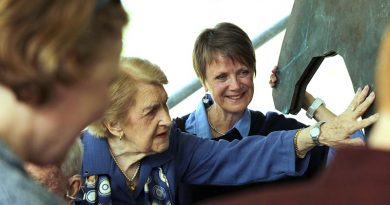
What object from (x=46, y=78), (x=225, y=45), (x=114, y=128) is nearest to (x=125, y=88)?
(x=114, y=128)

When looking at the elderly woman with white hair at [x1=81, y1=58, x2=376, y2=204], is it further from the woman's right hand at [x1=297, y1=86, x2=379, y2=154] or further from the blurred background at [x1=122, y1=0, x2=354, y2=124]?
the blurred background at [x1=122, y1=0, x2=354, y2=124]

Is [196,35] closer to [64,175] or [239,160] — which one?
[239,160]

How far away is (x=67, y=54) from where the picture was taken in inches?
28.7

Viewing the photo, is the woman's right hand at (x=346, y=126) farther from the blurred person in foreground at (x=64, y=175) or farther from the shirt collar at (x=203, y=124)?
the blurred person in foreground at (x=64, y=175)

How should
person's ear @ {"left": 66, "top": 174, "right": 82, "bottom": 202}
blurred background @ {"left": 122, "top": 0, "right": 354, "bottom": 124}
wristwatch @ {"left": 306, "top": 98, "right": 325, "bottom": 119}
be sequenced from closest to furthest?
person's ear @ {"left": 66, "top": 174, "right": 82, "bottom": 202} → wristwatch @ {"left": 306, "top": 98, "right": 325, "bottom": 119} → blurred background @ {"left": 122, "top": 0, "right": 354, "bottom": 124}

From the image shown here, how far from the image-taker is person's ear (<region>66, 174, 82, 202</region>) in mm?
1579

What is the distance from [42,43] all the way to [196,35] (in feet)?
12.0

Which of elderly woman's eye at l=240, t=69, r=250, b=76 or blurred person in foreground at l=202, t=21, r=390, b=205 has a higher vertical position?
blurred person in foreground at l=202, t=21, r=390, b=205

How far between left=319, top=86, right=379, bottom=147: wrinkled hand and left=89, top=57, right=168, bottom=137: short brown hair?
42cm

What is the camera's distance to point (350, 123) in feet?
5.50

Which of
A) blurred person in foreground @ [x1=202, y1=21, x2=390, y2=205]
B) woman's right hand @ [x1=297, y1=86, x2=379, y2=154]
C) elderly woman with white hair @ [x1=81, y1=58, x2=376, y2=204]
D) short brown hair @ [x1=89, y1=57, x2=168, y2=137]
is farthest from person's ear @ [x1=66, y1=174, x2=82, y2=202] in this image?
blurred person in foreground @ [x1=202, y1=21, x2=390, y2=205]

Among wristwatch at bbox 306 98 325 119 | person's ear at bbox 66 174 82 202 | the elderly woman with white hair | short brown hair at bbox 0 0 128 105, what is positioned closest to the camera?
short brown hair at bbox 0 0 128 105

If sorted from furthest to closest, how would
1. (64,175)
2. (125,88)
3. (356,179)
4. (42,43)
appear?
(125,88) < (64,175) < (42,43) < (356,179)

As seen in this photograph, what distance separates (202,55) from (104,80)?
5.01 feet
